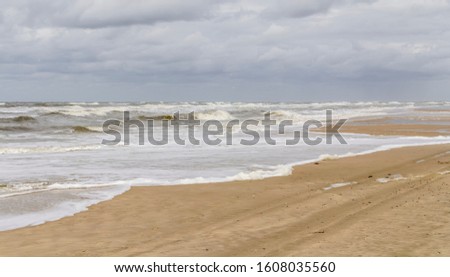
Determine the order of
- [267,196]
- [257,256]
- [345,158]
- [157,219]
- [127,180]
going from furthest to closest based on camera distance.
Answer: [345,158] → [127,180] → [267,196] → [157,219] → [257,256]

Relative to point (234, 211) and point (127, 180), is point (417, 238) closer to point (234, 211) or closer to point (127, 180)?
point (234, 211)

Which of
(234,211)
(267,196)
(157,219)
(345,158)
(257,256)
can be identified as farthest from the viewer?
(345,158)

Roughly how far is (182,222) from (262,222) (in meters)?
1.15

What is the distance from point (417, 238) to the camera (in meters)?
6.23

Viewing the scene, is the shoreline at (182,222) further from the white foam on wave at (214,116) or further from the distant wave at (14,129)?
the white foam on wave at (214,116)

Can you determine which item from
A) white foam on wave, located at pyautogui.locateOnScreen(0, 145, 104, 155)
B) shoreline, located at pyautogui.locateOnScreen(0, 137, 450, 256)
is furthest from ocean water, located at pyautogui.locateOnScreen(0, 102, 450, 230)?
shoreline, located at pyautogui.locateOnScreen(0, 137, 450, 256)

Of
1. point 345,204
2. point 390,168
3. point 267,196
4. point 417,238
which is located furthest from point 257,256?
point 390,168

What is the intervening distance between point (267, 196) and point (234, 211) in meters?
1.35

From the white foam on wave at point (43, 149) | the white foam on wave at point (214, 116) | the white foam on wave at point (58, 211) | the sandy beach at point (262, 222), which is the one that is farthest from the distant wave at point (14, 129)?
the sandy beach at point (262, 222)

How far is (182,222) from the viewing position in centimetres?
757

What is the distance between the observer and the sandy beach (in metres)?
6.05

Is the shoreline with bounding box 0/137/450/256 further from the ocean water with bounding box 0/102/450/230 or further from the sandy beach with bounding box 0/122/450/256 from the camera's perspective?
the ocean water with bounding box 0/102/450/230

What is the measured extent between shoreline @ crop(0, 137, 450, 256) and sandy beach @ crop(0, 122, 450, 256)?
0.04ft

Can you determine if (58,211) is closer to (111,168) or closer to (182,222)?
(182,222)
